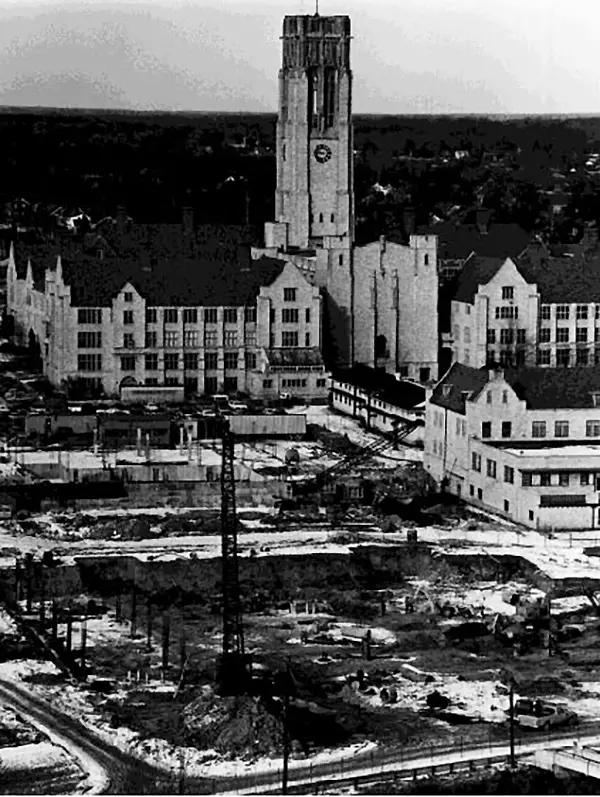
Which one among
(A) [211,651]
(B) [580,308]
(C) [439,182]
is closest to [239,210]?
(C) [439,182]

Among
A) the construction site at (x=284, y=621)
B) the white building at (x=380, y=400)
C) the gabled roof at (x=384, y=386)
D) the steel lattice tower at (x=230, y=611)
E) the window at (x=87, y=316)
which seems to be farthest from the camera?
the window at (x=87, y=316)

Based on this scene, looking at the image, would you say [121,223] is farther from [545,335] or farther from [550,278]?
[545,335]

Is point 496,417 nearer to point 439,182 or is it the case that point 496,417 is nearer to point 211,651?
point 211,651

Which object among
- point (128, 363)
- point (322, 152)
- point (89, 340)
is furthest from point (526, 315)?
point (89, 340)

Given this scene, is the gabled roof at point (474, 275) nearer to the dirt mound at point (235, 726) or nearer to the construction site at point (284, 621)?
the construction site at point (284, 621)

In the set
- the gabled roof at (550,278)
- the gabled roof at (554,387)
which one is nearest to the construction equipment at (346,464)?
the gabled roof at (554,387)

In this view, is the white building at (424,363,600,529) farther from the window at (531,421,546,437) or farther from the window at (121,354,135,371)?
the window at (121,354,135,371)

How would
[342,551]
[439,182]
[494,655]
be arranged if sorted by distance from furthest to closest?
1. [439,182]
2. [342,551]
3. [494,655]
